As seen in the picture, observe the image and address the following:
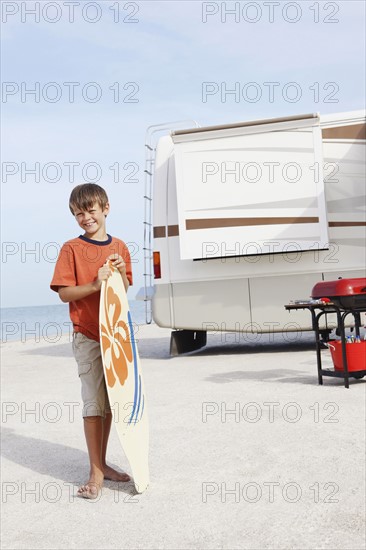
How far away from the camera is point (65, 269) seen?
4406 millimetres

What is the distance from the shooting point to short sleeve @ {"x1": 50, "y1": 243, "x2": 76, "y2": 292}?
438 cm

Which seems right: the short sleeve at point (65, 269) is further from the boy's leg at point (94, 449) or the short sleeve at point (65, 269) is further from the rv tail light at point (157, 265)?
the rv tail light at point (157, 265)

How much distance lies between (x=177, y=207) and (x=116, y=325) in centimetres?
642

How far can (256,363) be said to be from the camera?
10023 mm

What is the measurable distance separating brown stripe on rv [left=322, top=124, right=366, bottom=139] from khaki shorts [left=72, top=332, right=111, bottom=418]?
727cm

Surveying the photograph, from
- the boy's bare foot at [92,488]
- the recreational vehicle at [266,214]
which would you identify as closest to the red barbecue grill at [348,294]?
the recreational vehicle at [266,214]

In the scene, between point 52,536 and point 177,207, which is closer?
point 52,536

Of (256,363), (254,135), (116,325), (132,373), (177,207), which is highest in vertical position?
(254,135)

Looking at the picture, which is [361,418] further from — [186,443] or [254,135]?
[254,135]

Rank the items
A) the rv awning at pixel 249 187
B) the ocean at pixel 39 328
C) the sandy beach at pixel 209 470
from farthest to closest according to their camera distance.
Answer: the ocean at pixel 39 328
the rv awning at pixel 249 187
the sandy beach at pixel 209 470

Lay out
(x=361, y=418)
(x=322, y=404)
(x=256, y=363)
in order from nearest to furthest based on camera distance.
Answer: (x=361, y=418)
(x=322, y=404)
(x=256, y=363)

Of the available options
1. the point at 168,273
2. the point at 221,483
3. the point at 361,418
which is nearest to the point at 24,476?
the point at 221,483

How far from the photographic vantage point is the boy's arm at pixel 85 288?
14.2 feet

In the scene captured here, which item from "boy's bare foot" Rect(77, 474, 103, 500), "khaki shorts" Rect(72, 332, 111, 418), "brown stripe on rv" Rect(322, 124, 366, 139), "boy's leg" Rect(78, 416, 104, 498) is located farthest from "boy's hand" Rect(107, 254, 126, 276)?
"brown stripe on rv" Rect(322, 124, 366, 139)
